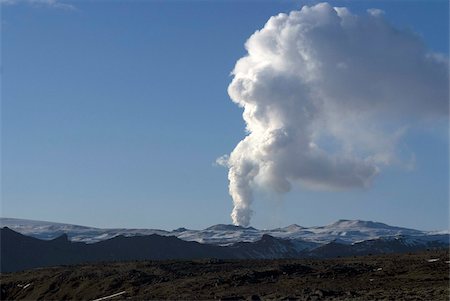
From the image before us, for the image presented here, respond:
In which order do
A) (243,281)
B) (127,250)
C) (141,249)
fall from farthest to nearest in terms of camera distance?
(141,249), (127,250), (243,281)

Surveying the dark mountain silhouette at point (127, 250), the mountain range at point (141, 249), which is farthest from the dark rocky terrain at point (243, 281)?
the mountain range at point (141, 249)

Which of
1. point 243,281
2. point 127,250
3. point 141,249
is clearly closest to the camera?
point 243,281

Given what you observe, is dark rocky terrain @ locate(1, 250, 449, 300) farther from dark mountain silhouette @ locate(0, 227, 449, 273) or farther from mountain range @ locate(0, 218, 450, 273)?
mountain range @ locate(0, 218, 450, 273)

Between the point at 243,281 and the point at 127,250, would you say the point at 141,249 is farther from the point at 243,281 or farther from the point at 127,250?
the point at 243,281

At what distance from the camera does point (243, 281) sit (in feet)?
136

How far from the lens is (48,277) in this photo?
55125 millimetres

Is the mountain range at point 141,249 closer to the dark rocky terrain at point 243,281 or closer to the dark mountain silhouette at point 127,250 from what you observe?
the dark mountain silhouette at point 127,250

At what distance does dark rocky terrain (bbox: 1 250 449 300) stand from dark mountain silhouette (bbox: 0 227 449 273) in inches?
1685

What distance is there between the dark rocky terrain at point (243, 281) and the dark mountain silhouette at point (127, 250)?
42804mm

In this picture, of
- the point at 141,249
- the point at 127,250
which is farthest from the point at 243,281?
the point at 141,249

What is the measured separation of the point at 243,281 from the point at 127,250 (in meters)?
69.8

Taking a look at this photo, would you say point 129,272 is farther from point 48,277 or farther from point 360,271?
point 360,271

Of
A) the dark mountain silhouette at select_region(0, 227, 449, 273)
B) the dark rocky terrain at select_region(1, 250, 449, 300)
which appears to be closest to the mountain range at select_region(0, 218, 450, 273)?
the dark mountain silhouette at select_region(0, 227, 449, 273)

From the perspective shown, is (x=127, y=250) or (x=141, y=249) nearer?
(x=127, y=250)
